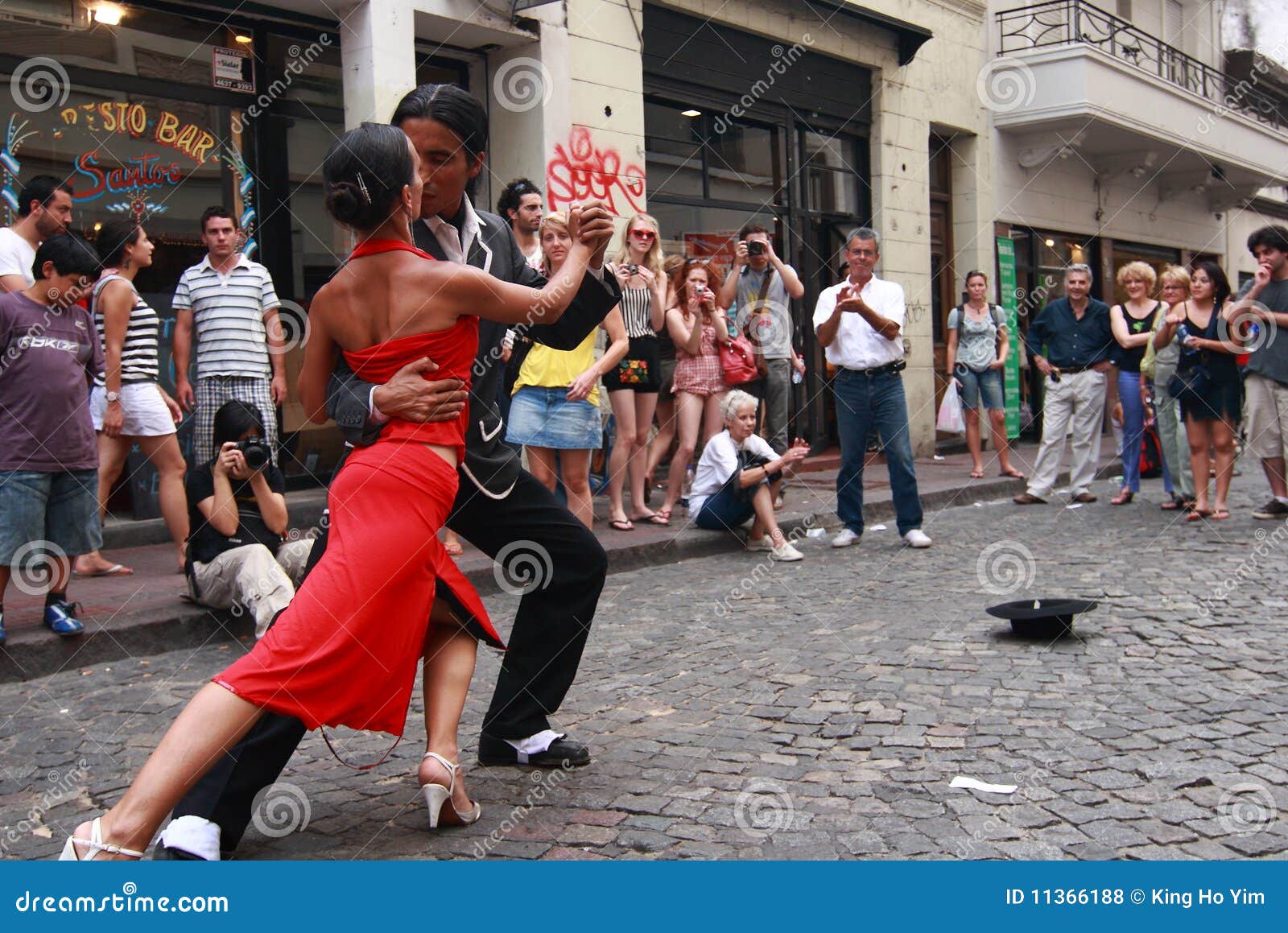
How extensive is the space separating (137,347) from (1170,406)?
25.5ft

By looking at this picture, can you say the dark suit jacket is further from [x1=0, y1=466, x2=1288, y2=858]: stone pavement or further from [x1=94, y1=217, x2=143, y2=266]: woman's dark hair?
[x1=94, y1=217, x2=143, y2=266]: woman's dark hair

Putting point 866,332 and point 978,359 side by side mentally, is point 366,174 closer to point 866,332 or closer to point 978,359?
point 866,332

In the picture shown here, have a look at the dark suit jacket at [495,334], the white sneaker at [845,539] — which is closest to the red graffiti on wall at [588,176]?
the white sneaker at [845,539]

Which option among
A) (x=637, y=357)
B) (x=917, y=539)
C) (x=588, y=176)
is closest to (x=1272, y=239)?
(x=917, y=539)

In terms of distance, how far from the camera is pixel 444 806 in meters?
3.26

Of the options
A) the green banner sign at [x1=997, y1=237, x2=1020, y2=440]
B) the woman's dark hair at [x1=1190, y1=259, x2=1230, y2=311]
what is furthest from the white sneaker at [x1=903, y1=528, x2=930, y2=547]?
the green banner sign at [x1=997, y1=237, x2=1020, y2=440]

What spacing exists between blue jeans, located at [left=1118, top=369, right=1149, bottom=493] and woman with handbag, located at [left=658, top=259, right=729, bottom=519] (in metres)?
3.75

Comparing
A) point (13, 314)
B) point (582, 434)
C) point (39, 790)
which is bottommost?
point (39, 790)

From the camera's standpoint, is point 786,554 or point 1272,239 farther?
point 1272,239

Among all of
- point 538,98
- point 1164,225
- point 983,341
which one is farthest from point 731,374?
point 1164,225

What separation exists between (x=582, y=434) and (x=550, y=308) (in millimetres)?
4616

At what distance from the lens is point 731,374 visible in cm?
948

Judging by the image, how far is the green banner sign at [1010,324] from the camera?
56.5 feet

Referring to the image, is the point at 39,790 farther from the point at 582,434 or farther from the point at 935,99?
the point at 935,99
